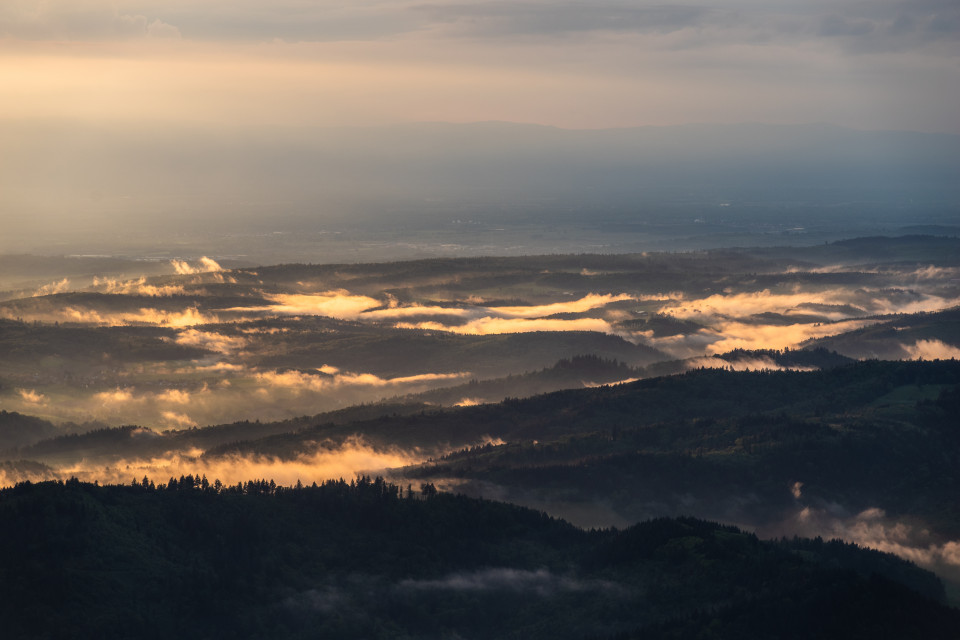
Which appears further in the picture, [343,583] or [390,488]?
[390,488]

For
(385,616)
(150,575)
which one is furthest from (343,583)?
(150,575)

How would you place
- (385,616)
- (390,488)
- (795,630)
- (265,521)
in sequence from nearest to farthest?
(795,630) → (385,616) → (265,521) → (390,488)

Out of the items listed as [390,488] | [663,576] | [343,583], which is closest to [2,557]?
[343,583]

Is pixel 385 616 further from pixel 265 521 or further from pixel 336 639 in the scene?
pixel 265 521

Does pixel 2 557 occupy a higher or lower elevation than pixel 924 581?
higher

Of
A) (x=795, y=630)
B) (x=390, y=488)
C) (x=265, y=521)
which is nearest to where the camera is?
(x=795, y=630)

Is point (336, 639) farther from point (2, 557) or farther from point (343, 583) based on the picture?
point (2, 557)
